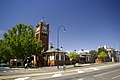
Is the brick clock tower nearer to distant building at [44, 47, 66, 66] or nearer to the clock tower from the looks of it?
the clock tower

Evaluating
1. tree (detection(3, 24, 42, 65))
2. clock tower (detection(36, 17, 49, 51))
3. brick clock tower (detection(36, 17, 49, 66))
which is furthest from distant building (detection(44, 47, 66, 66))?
tree (detection(3, 24, 42, 65))

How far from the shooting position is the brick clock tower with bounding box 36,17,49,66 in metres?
55.2

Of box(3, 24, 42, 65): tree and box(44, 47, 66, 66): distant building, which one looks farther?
box(44, 47, 66, 66): distant building

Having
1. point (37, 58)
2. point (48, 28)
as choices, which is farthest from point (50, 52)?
point (48, 28)

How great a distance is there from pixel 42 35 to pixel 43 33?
2.60 feet

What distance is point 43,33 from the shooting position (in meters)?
56.1

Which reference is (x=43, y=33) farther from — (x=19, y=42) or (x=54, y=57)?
(x=19, y=42)

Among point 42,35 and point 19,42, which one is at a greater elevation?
point 42,35

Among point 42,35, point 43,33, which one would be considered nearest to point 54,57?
point 42,35

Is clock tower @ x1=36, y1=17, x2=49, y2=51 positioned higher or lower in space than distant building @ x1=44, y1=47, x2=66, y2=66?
higher

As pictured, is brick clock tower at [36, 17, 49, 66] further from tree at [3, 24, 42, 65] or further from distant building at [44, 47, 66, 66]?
tree at [3, 24, 42, 65]

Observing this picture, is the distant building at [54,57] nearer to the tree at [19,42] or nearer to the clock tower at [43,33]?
the clock tower at [43,33]

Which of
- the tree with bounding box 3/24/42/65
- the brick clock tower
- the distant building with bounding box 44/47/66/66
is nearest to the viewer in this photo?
the tree with bounding box 3/24/42/65

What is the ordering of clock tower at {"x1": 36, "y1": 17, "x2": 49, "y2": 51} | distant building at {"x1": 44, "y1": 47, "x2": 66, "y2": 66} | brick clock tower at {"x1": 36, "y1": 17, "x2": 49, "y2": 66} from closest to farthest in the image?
1. distant building at {"x1": 44, "y1": 47, "x2": 66, "y2": 66}
2. brick clock tower at {"x1": 36, "y1": 17, "x2": 49, "y2": 66}
3. clock tower at {"x1": 36, "y1": 17, "x2": 49, "y2": 51}
